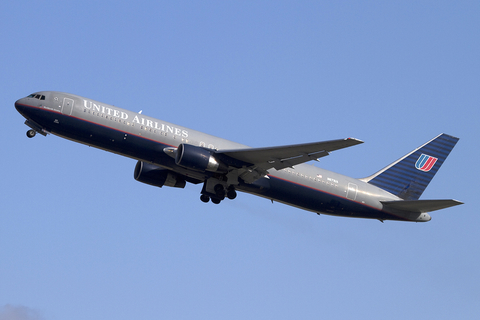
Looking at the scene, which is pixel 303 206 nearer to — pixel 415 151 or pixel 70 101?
pixel 415 151

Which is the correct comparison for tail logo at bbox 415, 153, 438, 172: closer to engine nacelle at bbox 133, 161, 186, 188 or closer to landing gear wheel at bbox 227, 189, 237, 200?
landing gear wheel at bbox 227, 189, 237, 200

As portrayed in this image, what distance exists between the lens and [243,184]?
42219mm

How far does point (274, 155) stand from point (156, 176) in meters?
10.8

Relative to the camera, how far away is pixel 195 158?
127ft

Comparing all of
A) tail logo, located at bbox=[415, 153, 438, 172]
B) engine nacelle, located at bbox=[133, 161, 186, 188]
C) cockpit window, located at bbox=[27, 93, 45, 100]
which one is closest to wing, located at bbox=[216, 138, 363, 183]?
engine nacelle, located at bbox=[133, 161, 186, 188]

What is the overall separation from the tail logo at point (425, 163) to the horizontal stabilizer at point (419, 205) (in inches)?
188

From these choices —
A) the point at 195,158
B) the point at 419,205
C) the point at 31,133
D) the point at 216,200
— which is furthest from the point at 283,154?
the point at 31,133

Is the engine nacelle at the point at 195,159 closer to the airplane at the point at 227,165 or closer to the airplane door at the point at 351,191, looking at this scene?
the airplane at the point at 227,165

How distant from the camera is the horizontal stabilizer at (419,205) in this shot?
41031mm

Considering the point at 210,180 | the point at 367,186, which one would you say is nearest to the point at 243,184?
the point at 210,180

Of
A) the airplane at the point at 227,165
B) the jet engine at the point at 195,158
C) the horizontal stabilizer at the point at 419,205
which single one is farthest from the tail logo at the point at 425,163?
the jet engine at the point at 195,158

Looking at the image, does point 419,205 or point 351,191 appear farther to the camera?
point 351,191

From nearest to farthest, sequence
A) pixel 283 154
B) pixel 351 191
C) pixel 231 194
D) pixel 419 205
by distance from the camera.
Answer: pixel 283 154 → pixel 231 194 → pixel 419 205 → pixel 351 191

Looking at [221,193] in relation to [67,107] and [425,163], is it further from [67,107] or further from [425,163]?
[425,163]
